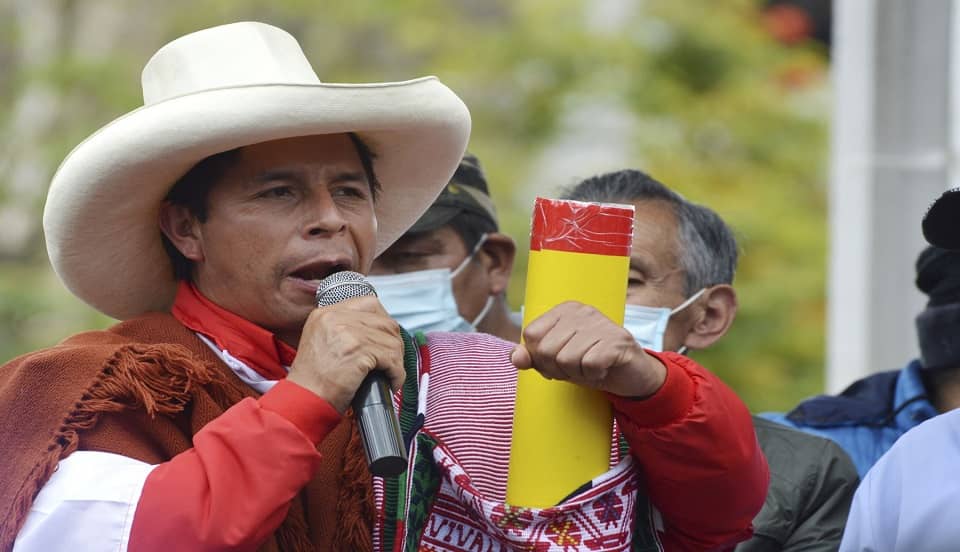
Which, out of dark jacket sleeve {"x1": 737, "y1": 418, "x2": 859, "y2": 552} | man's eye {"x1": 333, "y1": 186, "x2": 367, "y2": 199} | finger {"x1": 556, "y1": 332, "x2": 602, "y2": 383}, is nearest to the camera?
finger {"x1": 556, "y1": 332, "x2": 602, "y2": 383}

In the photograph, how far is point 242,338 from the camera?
2930 mm

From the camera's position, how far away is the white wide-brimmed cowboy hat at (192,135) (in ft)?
9.16

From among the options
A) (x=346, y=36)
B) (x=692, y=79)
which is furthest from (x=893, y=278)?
(x=346, y=36)

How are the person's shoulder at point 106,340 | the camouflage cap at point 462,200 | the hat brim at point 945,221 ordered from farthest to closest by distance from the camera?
the camouflage cap at point 462,200
the hat brim at point 945,221
the person's shoulder at point 106,340

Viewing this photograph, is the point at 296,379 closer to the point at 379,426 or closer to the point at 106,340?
the point at 379,426

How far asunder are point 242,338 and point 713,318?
5.43 feet

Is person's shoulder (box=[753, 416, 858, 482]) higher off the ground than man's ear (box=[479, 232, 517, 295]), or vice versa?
man's ear (box=[479, 232, 517, 295])

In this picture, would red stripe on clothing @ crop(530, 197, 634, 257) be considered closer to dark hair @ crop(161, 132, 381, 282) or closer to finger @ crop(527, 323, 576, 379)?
finger @ crop(527, 323, 576, 379)

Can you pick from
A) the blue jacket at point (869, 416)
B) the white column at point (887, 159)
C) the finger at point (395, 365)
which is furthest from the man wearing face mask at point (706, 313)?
the white column at point (887, 159)

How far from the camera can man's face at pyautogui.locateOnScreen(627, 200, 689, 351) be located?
12.9 feet

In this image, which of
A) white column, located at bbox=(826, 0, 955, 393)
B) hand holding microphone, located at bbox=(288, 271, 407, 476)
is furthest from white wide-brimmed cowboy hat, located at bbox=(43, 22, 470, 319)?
white column, located at bbox=(826, 0, 955, 393)

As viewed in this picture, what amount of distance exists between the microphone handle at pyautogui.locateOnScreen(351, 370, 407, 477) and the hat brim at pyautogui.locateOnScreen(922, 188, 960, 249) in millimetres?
1134

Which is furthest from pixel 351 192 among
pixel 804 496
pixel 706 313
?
pixel 804 496

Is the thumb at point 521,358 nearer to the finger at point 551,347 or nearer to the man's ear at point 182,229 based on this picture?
the finger at point 551,347
